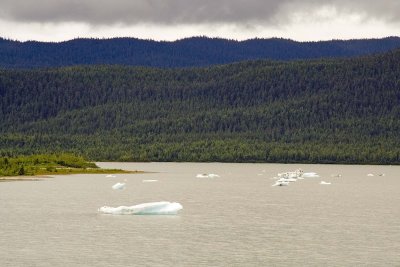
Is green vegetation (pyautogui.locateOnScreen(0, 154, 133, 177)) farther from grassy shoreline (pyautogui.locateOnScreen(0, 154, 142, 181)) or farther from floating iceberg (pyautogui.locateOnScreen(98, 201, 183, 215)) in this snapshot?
floating iceberg (pyautogui.locateOnScreen(98, 201, 183, 215))

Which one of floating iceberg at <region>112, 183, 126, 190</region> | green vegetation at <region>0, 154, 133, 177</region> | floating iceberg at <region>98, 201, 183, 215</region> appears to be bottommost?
green vegetation at <region>0, 154, 133, 177</region>

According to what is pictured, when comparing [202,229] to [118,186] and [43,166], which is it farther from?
[43,166]

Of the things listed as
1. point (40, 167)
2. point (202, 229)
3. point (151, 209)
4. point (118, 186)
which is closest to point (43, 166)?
point (40, 167)

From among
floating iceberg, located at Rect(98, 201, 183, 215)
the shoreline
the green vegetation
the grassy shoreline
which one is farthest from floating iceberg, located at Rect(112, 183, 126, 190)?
the green vegetation

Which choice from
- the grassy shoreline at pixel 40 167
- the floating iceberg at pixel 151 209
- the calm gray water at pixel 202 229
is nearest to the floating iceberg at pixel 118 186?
the calm gray water at pixel 202 229

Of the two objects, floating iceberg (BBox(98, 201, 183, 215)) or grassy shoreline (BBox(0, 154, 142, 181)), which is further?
grassy shoreline (BBox(0, 154, 142, 181))

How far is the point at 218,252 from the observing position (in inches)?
2227

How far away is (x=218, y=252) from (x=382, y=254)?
889 centimetres

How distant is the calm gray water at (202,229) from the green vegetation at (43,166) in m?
24.0

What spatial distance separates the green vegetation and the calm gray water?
78.8ft

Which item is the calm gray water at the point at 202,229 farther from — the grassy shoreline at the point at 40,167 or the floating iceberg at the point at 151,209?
the grassy shoreline at the point at 40,167

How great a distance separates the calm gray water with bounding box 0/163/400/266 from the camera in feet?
179

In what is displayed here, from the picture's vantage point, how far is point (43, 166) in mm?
150250

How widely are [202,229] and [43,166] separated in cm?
8527
